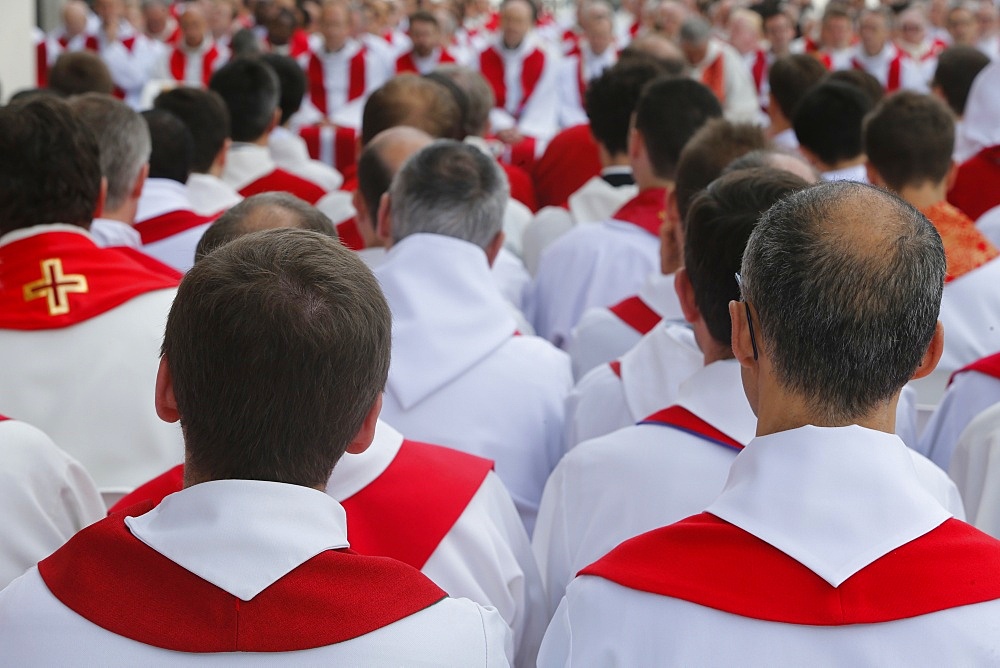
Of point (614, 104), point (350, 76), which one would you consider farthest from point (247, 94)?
point (350, 76)

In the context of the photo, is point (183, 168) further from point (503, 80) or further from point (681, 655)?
point (503, 80)

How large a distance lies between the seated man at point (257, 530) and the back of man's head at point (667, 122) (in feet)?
8.39

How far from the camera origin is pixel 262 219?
237cm

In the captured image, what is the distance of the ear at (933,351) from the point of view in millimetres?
1512

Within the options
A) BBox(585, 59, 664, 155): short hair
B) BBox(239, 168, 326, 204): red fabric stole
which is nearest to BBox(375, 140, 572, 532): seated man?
BBox(585, 59, 664, 155): short hair

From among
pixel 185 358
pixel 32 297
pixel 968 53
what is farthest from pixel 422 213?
pixel 968 53

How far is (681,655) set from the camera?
1.39 meters

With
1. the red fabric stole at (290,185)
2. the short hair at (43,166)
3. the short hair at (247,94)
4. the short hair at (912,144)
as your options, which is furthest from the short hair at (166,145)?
the short hair at (912,144)

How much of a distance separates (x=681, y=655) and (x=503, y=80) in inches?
372

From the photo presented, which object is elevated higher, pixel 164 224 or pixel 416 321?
pixel 416 321

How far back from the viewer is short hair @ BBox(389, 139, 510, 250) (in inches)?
110

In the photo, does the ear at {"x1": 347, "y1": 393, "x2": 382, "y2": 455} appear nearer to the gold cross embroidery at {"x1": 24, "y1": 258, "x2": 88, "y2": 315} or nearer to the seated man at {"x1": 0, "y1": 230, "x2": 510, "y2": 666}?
the seated man at {"x1": 0, "y1": 230, "x2": 510, "y2": 666}

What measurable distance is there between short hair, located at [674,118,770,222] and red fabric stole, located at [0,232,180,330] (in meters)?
1.17

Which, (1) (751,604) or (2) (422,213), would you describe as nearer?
(1) (751,604)
